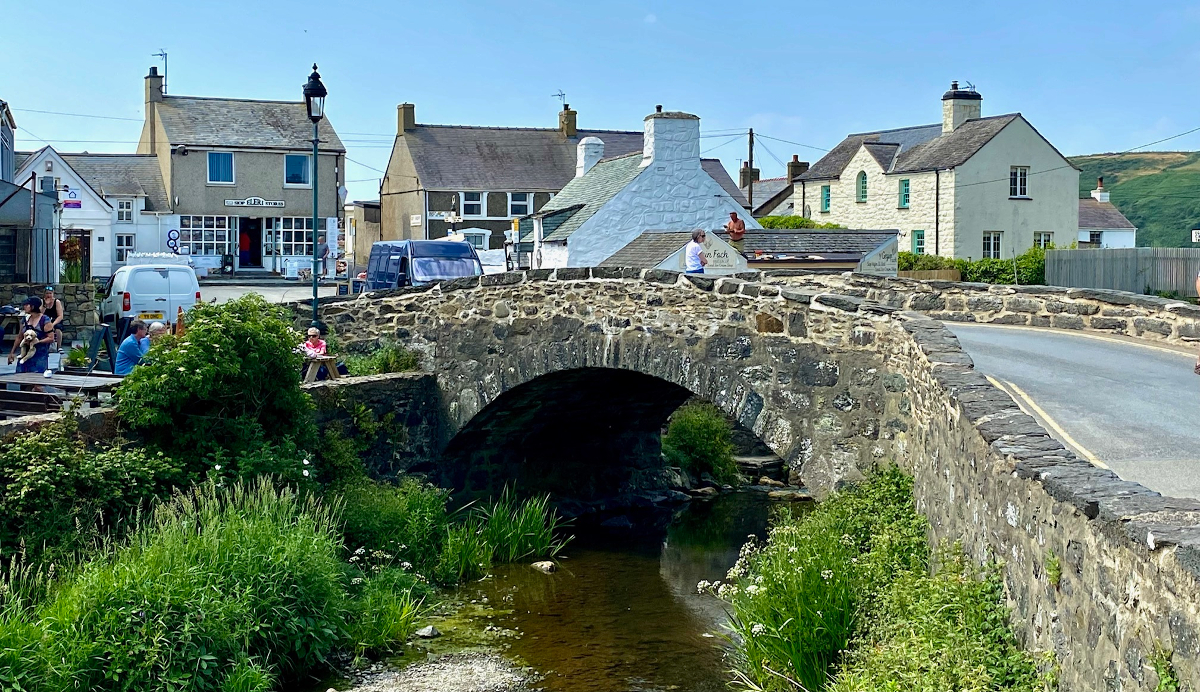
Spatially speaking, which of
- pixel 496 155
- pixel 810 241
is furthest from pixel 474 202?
pixel 810 241

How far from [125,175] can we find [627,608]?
4224 cm

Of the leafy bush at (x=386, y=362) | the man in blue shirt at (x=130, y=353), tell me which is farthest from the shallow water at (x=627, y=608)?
the man in blue shirt at (x=130, y=353)

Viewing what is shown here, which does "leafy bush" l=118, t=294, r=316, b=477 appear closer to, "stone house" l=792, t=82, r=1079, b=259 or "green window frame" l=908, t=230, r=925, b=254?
"stone house" l=792, t=82, r=1079, b=259

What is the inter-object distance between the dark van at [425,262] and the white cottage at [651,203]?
4.78 m

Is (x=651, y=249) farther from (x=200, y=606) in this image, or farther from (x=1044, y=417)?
(x=200, y=606)

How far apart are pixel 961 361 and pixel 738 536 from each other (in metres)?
9.29

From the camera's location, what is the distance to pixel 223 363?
1392cm

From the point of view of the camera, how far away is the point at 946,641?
829cm

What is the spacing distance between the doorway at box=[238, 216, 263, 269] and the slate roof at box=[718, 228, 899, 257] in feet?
105

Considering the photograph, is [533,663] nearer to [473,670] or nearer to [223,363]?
[473,670]

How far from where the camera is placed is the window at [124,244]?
50062 mm

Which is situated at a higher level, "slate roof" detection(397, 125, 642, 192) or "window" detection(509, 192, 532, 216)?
"slate roof" detection(397, 125, 642, 192)

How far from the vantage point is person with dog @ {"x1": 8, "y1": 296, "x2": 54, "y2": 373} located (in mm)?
16453

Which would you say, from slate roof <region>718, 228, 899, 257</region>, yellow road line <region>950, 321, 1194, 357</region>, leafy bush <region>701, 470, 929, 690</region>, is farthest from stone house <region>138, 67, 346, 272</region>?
leafy bush <region>701, 470, 929, 690</region>
